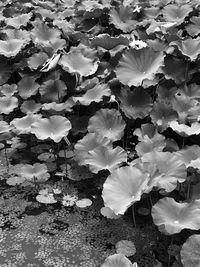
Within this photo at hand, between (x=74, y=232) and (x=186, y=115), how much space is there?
1.04 metres

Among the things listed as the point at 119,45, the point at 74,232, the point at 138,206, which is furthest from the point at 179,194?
the point at 119,45

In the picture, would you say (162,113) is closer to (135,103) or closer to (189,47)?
(135,103)

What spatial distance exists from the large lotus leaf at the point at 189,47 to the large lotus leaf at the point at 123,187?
45.1 inches

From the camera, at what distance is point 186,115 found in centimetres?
273

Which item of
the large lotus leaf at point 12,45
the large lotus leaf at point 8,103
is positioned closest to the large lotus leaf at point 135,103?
the large lotus leaf at point 8,103

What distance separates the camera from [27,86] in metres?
3.37

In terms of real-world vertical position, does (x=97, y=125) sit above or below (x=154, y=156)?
below

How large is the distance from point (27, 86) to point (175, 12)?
152 centimetres

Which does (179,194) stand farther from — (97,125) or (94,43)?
(94,43)

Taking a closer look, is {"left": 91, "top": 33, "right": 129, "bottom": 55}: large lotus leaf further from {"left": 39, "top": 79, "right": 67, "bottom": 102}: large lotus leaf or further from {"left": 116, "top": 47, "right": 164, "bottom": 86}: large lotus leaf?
{"left": 39, "top": 79, "right": 67, "bottom": 102}: large lotus leaf

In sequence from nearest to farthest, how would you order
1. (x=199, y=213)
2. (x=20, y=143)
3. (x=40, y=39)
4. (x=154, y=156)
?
(x=199, y=213)
(x=154, y=156)
(x=20, y=143)
(x=40, y=39)

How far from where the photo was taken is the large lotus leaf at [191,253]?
73.3 inches

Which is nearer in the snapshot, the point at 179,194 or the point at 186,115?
the point at 179,194

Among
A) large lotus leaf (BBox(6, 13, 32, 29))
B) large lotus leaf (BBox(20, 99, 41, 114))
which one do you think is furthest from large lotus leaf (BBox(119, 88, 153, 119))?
large lotus leaf (BBox(6, 13, 32, 29))
